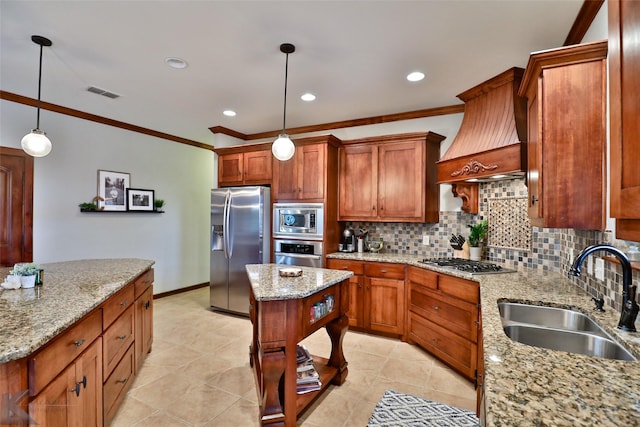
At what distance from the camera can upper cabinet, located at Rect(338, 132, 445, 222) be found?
12.3 feet

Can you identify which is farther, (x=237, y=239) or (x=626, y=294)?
(x=237, y=239)

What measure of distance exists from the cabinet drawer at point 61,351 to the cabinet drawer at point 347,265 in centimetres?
253

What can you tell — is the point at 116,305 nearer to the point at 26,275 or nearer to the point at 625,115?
the point at 26,275

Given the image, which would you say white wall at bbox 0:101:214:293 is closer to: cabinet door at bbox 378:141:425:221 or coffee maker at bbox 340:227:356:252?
coffee maker at bbox 340:227:356:252

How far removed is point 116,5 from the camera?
204 cm

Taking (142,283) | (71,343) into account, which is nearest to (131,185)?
(142,283)

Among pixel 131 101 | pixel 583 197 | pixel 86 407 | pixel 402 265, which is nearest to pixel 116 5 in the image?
pixel 131 101

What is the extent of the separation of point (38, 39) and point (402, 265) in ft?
12.3

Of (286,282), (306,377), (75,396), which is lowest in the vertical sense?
(306,377)

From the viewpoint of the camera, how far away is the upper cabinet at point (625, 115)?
74 centimetres

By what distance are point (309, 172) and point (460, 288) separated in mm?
2256

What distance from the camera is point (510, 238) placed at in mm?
3268

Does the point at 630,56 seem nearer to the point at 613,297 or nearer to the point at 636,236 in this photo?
the point at 636,236

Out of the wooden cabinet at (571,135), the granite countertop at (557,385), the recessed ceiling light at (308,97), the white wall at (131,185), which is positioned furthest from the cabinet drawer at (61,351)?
the white wall at (131,185)
